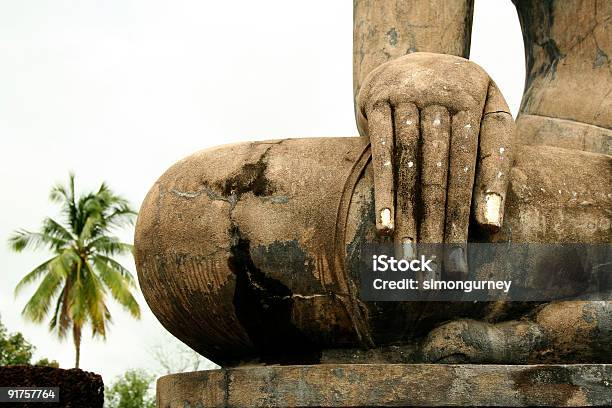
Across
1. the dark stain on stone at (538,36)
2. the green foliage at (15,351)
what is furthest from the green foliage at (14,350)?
the dark stain on stone at (538,36)

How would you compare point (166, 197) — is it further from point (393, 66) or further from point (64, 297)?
point (64, 297)

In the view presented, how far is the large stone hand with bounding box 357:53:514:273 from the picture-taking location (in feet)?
13.4

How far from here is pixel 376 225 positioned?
13.4ft

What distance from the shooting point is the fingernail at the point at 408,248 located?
407 cm

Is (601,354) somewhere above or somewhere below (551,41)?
below

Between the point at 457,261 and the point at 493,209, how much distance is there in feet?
0.75

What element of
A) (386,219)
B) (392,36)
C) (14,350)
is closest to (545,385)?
(386,219)

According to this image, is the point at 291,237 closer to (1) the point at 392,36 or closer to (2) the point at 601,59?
(1) the point at 392,36

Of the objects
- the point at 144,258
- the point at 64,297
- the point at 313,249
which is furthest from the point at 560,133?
the point at 64,297

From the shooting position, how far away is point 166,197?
448cm

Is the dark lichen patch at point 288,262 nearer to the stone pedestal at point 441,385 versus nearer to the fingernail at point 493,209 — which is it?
the stone pedestal at point 441,385

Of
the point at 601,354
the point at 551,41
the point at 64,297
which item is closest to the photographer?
the point at 601,354

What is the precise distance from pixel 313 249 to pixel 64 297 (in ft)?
72.2

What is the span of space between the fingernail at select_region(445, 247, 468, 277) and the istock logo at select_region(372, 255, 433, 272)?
0.24 feet
